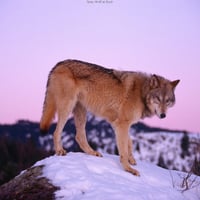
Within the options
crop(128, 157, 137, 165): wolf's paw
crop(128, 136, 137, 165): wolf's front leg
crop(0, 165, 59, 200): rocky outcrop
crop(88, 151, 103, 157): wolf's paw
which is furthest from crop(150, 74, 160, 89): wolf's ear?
crop(0, 165, 59, 200): rocky outcrop

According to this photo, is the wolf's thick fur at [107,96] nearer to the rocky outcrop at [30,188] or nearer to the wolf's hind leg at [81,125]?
the wolf's hind leg at [81,125]

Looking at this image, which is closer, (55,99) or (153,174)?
(153,174)

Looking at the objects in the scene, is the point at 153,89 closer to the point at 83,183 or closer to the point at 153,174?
the point at 153,174

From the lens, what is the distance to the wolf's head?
8.75 m

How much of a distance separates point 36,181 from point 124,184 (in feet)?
5.50

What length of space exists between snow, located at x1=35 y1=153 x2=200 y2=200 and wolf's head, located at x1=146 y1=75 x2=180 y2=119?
139cm

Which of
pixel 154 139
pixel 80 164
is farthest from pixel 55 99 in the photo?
pixel 154 139

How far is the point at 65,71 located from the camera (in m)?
9.25

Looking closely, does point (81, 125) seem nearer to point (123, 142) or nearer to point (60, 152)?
point (60, 152)

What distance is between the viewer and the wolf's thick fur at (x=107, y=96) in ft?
28.9

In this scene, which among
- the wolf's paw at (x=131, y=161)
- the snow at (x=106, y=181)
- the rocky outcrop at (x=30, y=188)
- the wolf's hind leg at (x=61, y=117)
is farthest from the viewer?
the wolf's paw at (x=131, y=161)

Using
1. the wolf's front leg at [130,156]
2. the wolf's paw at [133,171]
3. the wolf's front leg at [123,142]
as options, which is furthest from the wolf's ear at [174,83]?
the wolf's paw at [133,171]

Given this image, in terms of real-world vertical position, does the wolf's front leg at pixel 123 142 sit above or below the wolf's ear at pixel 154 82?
below

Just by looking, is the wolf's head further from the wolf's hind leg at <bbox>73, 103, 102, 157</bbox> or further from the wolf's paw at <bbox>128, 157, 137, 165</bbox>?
the wolf's hind leg at <bbox>73, 103, 102, 157</bbox>
